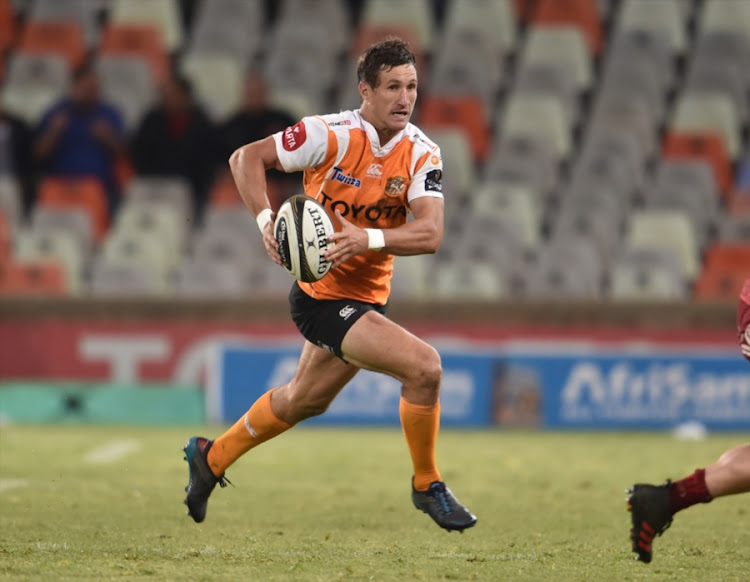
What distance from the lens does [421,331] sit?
12773 millimetres

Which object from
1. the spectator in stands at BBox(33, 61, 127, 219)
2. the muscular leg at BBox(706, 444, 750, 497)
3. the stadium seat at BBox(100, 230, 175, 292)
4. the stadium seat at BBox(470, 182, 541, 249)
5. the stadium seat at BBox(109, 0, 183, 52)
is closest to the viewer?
the muscular leg at BBox(706, 444, 750, 497)

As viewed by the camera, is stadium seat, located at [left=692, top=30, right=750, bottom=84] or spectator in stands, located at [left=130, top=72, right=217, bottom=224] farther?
stadium seat, located at [left=692, top=30, right=750, bottom=84]

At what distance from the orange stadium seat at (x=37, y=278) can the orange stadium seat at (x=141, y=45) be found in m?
3.43

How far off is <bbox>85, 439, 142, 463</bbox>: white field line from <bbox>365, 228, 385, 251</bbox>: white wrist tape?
178 inches

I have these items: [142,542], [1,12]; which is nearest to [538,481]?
[142,542]

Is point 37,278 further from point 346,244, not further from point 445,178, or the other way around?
point 346,244

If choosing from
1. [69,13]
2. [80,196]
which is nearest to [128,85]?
[69,13]

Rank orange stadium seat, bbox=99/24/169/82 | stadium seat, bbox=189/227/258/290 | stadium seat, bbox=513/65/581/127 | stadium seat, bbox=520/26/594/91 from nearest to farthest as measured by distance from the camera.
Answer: stadium seat, bbox=189/227/258/290
stadium seat, bbox=513/65/581/127
stadium seat, bbox=520/26/594/91
orange stadium seat, bbox=99/24/169/82

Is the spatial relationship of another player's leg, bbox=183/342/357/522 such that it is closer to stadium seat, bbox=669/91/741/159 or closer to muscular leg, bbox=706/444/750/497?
muscular leg, bbox=706/444/750/497

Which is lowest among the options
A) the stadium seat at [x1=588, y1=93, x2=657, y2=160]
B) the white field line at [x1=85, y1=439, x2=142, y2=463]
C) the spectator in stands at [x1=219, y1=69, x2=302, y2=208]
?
the white field line at [x1=85, y1=439, x2=142, y2=463]

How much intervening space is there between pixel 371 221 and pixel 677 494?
75.4 inches

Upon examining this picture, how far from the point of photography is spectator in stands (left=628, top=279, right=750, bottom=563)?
A: 4980mm

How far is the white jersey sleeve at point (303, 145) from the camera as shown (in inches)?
235

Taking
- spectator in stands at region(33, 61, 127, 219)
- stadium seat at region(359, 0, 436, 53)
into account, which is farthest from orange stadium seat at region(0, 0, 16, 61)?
stadium seat at region(359, 0, 436, 53)
